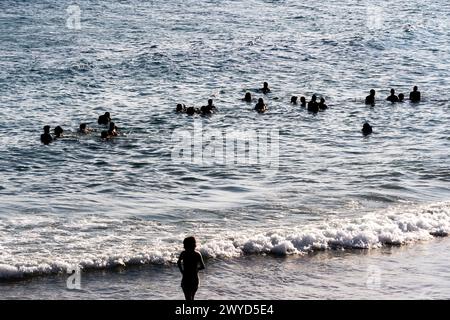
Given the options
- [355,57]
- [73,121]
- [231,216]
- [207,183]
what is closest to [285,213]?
[231,216]

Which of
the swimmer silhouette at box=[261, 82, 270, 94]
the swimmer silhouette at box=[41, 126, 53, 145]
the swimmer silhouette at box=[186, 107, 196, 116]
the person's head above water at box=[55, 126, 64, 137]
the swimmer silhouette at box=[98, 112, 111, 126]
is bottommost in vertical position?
the swimmer silhouette at box=[41, 126, 53, 145]

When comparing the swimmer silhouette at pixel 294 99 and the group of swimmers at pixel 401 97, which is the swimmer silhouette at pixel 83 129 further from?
the group of swimmers at pixel 401 97

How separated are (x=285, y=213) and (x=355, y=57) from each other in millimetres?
30848

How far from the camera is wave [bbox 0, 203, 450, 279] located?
1795 cm

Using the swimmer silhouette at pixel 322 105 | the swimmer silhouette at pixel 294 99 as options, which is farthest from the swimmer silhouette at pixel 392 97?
the swimmer silhouette at pixel 294 99

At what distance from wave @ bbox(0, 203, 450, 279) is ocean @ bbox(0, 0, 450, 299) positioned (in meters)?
0.05

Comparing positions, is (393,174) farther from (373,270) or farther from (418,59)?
(418,59)

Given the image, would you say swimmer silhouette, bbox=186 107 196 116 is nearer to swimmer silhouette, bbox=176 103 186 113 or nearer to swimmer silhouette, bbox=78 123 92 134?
swimmer silhouette, bbox=176 103 186 113

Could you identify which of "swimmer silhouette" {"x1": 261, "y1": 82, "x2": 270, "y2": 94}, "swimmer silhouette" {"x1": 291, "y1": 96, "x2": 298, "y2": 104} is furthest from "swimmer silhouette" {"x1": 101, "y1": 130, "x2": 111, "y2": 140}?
"swimmer silhouette" {"x1": 261, "y1": 82, "x2": 270, "y2": 94}

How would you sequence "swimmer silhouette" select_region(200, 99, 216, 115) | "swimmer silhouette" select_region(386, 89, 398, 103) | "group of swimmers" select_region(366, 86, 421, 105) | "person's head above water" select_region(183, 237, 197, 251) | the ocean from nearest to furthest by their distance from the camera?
"person's head above water" select_region(183, 237, 197, 251) → the ocean → "swimmer silhouette" select_region(200, 99, 216, 115) → "group of swimmers" select_region(366, 86, 421, 105) → "swimmer silhouette" select_region(386, 89, 398, 103)

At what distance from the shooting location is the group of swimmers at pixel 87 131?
102 feet

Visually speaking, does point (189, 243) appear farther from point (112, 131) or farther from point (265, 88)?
point (265, 88)
